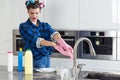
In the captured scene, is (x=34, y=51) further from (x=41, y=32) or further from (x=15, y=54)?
(x=15, y=54)

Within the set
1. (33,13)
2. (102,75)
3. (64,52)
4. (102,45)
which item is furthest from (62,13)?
(102,75)

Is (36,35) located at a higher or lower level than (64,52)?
higher

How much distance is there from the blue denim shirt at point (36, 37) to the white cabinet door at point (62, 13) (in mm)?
757

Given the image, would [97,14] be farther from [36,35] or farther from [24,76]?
[24,76]

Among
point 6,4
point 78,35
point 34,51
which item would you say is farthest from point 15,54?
point 34,51

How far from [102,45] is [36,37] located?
112 cm

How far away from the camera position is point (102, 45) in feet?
10.9

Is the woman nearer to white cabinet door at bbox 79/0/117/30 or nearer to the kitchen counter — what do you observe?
the kitchen counter

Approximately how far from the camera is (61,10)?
342 centimetres

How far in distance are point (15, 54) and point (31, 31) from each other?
4.40 feet

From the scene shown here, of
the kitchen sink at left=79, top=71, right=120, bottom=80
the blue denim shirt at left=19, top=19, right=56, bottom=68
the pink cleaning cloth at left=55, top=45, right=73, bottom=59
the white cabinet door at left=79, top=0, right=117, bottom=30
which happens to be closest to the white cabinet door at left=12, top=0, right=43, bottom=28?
the white cabinet door at left=79, top=0, right=117, bottom=30

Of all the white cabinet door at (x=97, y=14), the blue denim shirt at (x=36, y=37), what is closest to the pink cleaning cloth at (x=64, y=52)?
the blue denim shirt at (x=36, y=37)

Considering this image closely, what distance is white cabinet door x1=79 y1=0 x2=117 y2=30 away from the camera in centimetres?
316

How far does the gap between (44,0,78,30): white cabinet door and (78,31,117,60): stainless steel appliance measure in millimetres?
197
